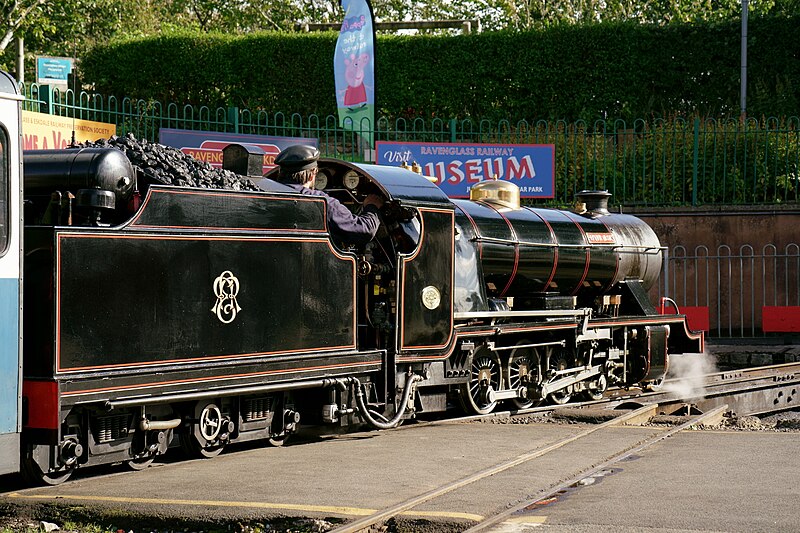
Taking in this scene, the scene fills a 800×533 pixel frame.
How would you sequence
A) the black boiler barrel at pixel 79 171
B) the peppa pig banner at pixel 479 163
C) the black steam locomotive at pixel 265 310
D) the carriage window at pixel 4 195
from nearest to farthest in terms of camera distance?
1. the carriage window at pixel 4 195
2. the black steam locomotive at pixel 265 310
3. the black boiler barrel at pixel 79 171
4. the peppa pig banner at pixel 479 163

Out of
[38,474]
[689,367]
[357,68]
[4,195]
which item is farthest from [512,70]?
[4,195]

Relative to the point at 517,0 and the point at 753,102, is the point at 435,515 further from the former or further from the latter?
the point at 517,0

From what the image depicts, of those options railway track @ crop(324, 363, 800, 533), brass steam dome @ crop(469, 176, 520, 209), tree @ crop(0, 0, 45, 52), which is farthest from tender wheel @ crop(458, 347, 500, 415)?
tree @ crop(0, 0, 45, 52)

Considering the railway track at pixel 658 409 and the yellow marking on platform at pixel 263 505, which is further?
the railway track at pixel 658 409

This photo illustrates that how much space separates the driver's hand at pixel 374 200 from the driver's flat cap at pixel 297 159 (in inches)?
34.2

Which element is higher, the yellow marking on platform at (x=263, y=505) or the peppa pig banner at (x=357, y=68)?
the peppa pig banner at (x=357, y=68)

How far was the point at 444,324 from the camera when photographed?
9.33m

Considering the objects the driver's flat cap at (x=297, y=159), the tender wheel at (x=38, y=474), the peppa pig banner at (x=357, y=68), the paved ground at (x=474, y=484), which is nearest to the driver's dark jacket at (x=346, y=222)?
the driver's flat cap at (x=297, y=159)

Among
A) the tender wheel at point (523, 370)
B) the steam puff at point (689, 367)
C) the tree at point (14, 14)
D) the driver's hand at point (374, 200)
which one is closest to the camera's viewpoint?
the driver's hand at point (374, 200)

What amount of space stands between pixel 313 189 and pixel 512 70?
51.5ft

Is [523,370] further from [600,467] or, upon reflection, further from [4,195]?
[4,195]

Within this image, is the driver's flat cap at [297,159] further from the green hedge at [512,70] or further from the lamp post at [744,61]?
the lamp post at [744,61]

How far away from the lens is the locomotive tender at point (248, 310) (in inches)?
240

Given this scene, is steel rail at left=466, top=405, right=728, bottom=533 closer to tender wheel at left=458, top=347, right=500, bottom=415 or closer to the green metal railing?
tender wheel at left=458, top=347, right=500, bottom=415
